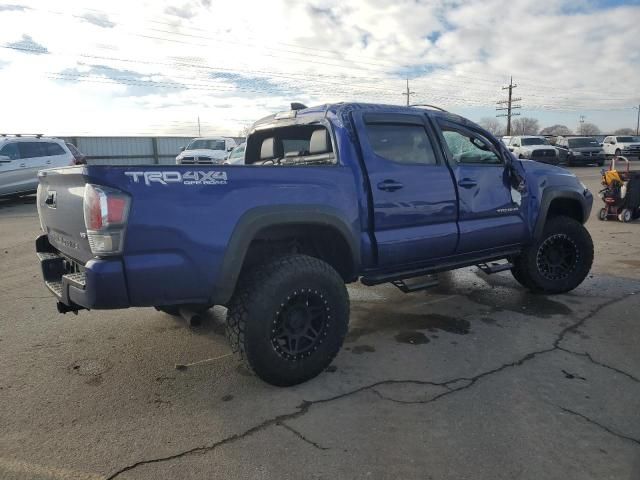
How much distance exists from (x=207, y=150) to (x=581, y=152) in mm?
22925

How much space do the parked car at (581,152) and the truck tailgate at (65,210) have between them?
31529mm

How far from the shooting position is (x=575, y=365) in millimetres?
3514

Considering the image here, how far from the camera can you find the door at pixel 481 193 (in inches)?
169

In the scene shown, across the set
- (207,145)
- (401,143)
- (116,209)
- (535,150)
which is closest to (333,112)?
(401,143)

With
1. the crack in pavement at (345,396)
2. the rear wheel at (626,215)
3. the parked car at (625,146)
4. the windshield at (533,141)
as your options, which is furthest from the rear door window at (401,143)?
the parked car at (625,146)

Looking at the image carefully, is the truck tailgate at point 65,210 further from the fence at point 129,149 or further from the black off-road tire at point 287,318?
the fence at point 129,149

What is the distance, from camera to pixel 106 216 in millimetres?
2617

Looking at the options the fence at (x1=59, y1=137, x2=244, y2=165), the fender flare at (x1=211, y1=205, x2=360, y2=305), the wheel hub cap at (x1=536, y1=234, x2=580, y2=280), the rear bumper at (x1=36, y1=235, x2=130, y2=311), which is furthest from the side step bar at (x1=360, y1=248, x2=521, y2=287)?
the fence at (x1=59, y1=137, x2=244, y2=165)

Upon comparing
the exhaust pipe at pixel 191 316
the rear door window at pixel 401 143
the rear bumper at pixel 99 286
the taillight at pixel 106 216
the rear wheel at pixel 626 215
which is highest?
the rear door window at pixel 401 143

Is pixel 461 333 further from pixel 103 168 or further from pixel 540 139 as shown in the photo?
pixel 540 139

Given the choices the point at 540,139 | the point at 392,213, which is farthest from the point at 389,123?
the point at 540,139

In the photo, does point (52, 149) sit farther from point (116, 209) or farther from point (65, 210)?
point (116, 209)

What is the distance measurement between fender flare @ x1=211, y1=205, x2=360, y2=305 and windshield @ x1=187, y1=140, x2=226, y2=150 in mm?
17434

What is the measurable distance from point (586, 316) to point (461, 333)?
1359mm
